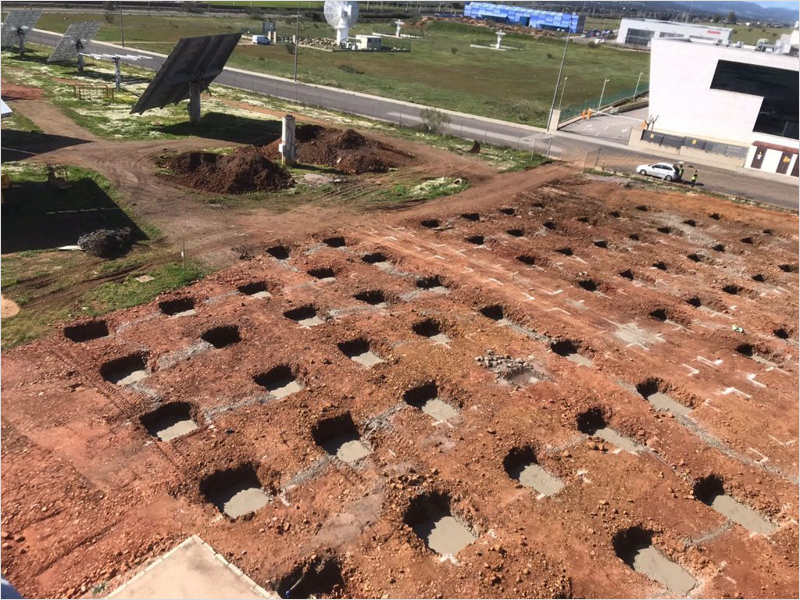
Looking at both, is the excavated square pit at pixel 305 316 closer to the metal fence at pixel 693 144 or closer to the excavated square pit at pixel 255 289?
the excavated square pit at pixel 255 289

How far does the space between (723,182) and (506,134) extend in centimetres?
2074

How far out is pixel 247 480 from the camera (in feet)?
48.6

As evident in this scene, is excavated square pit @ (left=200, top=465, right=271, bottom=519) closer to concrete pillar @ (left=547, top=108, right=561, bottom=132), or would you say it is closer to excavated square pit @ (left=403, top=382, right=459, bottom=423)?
excavated square pit @ (left=403, top=382, right=459, bottom=423)

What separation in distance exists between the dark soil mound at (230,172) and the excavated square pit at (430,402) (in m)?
21.0

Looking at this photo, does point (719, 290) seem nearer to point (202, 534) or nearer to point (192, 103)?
point (202, 534)

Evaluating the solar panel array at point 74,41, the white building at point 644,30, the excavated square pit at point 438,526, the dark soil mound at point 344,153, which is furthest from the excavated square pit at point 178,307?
the white building at point 644,30

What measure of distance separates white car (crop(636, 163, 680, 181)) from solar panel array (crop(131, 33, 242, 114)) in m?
37.0

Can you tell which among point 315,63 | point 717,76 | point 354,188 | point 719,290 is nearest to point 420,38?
point 315,63

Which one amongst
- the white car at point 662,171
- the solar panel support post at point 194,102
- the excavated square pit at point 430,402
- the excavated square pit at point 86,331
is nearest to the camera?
the excavated square pit at point 430,402

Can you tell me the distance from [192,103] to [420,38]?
375ft

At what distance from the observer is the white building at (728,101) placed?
53.4m

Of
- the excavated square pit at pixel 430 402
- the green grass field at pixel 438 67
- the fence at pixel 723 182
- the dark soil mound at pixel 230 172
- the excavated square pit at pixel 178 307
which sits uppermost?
the green grass field at pixel 438 67

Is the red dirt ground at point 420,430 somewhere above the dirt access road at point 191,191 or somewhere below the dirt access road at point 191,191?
below

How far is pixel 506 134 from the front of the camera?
57.3 m
